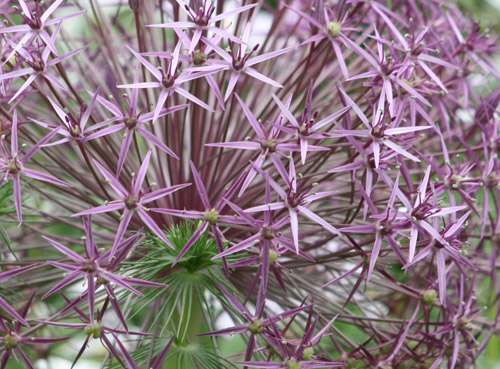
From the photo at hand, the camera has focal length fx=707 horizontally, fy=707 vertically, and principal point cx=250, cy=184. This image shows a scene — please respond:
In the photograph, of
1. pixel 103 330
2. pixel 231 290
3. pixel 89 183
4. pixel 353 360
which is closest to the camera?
pixel 103 330

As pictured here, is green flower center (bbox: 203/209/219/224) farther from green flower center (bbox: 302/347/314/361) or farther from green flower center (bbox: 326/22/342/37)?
green flower center (bbox: 326/22/342/37)

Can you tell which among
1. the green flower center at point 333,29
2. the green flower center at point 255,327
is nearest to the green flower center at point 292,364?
the green flower center at point 255,327

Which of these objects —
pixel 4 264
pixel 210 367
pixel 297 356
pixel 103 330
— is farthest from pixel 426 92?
pixel 4 264

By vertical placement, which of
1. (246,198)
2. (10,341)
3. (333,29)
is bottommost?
(10,341)

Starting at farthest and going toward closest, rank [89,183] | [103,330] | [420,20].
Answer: [420,20]
[89,183]
[103,330]

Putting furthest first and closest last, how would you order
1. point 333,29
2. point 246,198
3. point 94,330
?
1. point 246,198
2. point 333,29
3. point 94,330

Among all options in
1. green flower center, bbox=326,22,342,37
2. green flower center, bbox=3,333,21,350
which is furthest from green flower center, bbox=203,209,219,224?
green flower center, bbox=326,22,342,37

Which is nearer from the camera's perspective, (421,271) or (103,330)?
(103,330)

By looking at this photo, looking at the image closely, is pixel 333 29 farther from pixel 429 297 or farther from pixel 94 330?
pixel 94 330

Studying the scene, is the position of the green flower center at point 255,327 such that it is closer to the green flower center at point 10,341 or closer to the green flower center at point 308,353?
the green flower center at point 308,353

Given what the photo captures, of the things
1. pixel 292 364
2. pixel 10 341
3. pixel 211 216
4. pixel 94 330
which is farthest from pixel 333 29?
pixel 10 341

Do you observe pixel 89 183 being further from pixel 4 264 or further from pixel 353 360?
pixel 353 360
